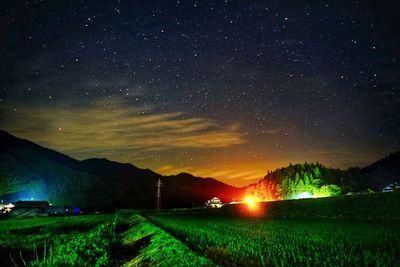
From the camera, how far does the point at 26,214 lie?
87.6 m

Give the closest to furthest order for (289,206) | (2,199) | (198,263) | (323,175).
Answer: (198,263), (289,206), (323,175), (2,199)

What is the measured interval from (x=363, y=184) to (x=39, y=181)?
576ft

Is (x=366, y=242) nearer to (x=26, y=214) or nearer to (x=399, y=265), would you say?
(x=399, y=265)

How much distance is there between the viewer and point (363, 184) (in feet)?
591

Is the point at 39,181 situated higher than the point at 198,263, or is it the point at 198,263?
the point at 39,181

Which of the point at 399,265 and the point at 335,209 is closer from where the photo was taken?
the point at 399,265

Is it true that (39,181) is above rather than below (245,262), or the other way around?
above

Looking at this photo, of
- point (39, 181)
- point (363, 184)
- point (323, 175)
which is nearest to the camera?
point (323, 175)

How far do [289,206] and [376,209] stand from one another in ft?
69.5

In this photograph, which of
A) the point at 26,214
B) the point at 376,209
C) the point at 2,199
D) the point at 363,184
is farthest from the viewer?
the point at 363,184

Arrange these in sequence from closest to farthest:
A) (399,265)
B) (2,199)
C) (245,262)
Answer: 1. (399,265)
2. (245,262)
3. (2,199)

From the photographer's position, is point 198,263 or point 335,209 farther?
point 335,209

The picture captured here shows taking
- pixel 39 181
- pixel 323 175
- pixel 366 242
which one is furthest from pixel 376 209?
pixel 39 181

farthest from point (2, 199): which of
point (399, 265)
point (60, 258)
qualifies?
point (399, 265)
